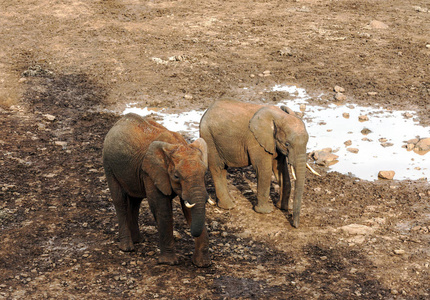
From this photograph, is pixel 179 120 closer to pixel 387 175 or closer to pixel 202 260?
pixel 387 175

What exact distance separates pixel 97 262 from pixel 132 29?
12820 mm

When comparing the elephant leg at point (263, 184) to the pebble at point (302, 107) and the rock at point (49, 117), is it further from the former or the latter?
the rock at point (49, 117)

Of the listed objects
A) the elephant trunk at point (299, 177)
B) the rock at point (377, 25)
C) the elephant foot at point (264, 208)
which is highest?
the elephant trunk at point (299, 177)

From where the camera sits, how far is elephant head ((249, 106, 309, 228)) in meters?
9.22

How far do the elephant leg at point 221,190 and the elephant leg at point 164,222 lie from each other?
2.15 metres

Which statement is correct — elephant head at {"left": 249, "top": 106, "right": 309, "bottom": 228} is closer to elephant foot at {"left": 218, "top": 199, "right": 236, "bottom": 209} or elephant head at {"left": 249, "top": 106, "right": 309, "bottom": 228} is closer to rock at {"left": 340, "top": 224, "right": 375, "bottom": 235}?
rock at {"left": 340, "top": 224, "right": 375, "bottom": 235}

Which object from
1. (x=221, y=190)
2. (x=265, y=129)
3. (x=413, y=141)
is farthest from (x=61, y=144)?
(x=413, y=141)

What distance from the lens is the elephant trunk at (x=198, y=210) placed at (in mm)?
7398

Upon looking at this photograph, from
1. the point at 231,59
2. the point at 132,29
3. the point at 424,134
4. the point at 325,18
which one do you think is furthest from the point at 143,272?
the point at 325,18

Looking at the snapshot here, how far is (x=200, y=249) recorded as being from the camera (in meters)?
8.13

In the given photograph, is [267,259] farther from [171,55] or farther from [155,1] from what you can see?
[155,1]

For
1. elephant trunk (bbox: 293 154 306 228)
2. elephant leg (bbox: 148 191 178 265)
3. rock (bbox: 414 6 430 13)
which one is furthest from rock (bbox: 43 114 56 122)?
rock (bbox: 414 6 430 13)

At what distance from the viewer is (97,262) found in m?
8.34

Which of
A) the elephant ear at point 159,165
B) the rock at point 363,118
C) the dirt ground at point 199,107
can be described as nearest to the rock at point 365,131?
the rock at point 363,118
